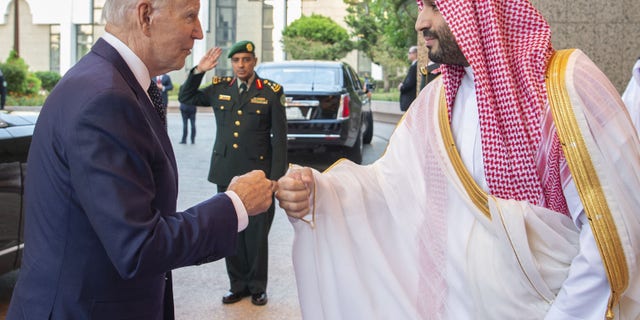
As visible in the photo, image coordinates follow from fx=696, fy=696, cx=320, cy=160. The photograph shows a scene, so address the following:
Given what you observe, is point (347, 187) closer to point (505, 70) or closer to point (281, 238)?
point (505, 70)

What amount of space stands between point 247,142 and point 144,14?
3440mm

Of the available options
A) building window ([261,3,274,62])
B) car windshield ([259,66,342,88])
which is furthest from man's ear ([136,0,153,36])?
building window ([261,3,274,62])

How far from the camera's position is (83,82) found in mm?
1842

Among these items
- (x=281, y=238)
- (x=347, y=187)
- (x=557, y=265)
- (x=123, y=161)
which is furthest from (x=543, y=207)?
(x=281, y=238)

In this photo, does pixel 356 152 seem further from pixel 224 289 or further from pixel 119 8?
pixel 119 8

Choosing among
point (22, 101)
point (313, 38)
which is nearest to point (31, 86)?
point (22, 101)

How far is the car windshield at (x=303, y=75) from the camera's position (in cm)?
1214

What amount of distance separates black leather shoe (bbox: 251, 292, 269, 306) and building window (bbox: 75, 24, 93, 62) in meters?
48.2

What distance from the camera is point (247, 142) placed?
5.44 m

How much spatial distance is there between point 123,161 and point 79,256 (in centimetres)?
30

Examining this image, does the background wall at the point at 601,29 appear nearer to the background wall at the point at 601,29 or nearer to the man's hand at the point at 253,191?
the background wall at the point at 601,29

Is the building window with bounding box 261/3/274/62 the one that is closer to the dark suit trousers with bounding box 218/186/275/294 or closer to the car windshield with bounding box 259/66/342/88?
the car windshield with bounding box 259/66/342/88

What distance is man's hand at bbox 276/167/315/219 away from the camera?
2.62m

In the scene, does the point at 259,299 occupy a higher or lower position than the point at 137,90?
lower
